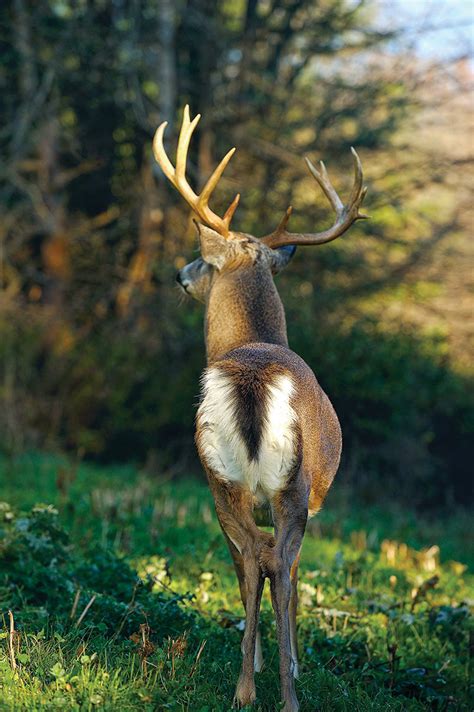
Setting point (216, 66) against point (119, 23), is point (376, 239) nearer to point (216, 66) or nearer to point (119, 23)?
point (216, 66)

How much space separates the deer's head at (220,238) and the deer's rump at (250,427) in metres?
1.84

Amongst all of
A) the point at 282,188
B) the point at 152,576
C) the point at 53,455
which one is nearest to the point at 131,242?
the point at 282,188

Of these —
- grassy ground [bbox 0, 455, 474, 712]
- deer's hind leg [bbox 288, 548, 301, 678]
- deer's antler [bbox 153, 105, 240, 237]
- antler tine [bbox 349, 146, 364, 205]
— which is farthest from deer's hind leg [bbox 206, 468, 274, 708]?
antler tine [bbox 349, 146, 364, 205]

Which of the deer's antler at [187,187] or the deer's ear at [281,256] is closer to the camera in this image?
the deer's antler at [187,187]

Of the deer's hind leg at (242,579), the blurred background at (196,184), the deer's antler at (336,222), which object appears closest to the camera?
the deer's hind leg at (242,579)

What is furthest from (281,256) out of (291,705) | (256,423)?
(291,705)

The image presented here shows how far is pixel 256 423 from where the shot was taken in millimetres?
4551

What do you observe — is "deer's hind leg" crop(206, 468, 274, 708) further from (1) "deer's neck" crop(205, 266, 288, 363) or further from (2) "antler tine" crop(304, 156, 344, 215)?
(2) "antler tine" crop(304, 156, 344, 215)

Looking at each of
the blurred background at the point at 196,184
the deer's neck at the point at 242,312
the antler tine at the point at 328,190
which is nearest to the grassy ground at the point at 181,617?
the deer's neck at the point at 242,312

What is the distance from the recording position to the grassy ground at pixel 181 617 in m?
4.37

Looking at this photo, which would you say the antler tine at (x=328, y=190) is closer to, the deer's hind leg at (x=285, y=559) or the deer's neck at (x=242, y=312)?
the deer's neck at (x=242, y=312)

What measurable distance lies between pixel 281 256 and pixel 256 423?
2497 mm

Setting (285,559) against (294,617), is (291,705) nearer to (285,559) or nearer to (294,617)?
(285,559)

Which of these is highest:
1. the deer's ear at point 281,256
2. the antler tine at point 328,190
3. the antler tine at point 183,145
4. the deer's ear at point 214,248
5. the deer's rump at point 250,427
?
the antler tine at point 183,145
